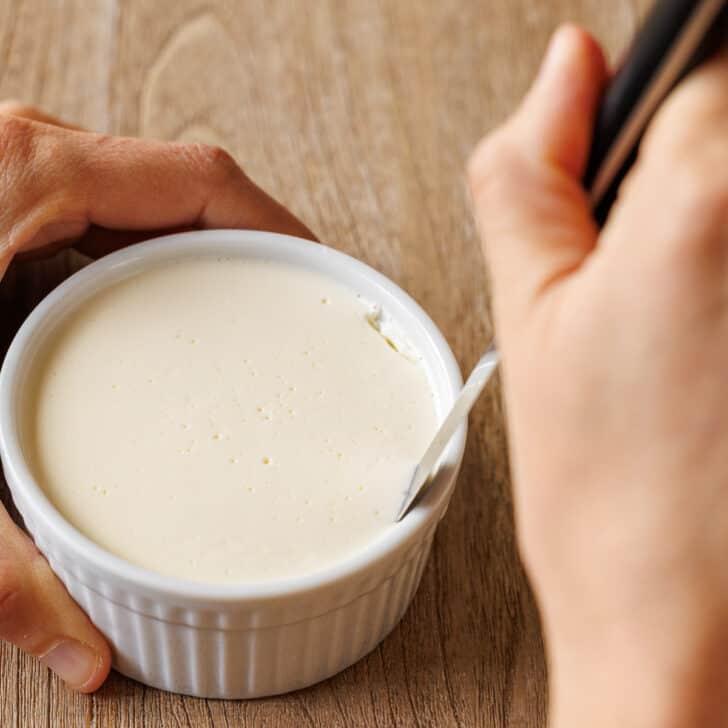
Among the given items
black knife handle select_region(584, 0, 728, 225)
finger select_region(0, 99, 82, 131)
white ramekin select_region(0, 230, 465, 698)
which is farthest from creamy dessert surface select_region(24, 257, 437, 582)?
black knife handle select_region(584, 0, 728, 225)

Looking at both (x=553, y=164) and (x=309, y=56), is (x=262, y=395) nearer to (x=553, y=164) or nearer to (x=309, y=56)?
(x=553, y=164)

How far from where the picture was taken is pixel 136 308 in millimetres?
762

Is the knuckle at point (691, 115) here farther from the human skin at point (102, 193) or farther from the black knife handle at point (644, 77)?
the human skin at point (102, 193)

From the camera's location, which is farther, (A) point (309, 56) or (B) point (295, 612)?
(A) point (309, 56)

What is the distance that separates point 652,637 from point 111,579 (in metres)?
0.32

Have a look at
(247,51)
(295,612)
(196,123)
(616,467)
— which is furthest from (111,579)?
(247,51)

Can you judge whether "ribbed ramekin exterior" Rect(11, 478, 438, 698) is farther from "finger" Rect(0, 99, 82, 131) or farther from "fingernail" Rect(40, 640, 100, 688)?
"finger" Rect(0, 99, 82, 131)

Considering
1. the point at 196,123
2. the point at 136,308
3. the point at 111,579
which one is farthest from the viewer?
the point at 196,123

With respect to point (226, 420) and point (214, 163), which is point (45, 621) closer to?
point (226, 420)

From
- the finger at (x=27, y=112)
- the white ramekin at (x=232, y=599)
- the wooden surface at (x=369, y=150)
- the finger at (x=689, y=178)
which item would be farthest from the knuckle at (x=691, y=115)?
the finger at (x=27, y=112)

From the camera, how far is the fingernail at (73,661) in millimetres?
671

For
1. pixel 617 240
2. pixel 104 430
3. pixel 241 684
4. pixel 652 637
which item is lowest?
pixel 241 684

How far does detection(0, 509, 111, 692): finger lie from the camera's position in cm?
66

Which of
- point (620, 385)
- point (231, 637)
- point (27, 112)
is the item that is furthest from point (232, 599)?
point (27, 112)
